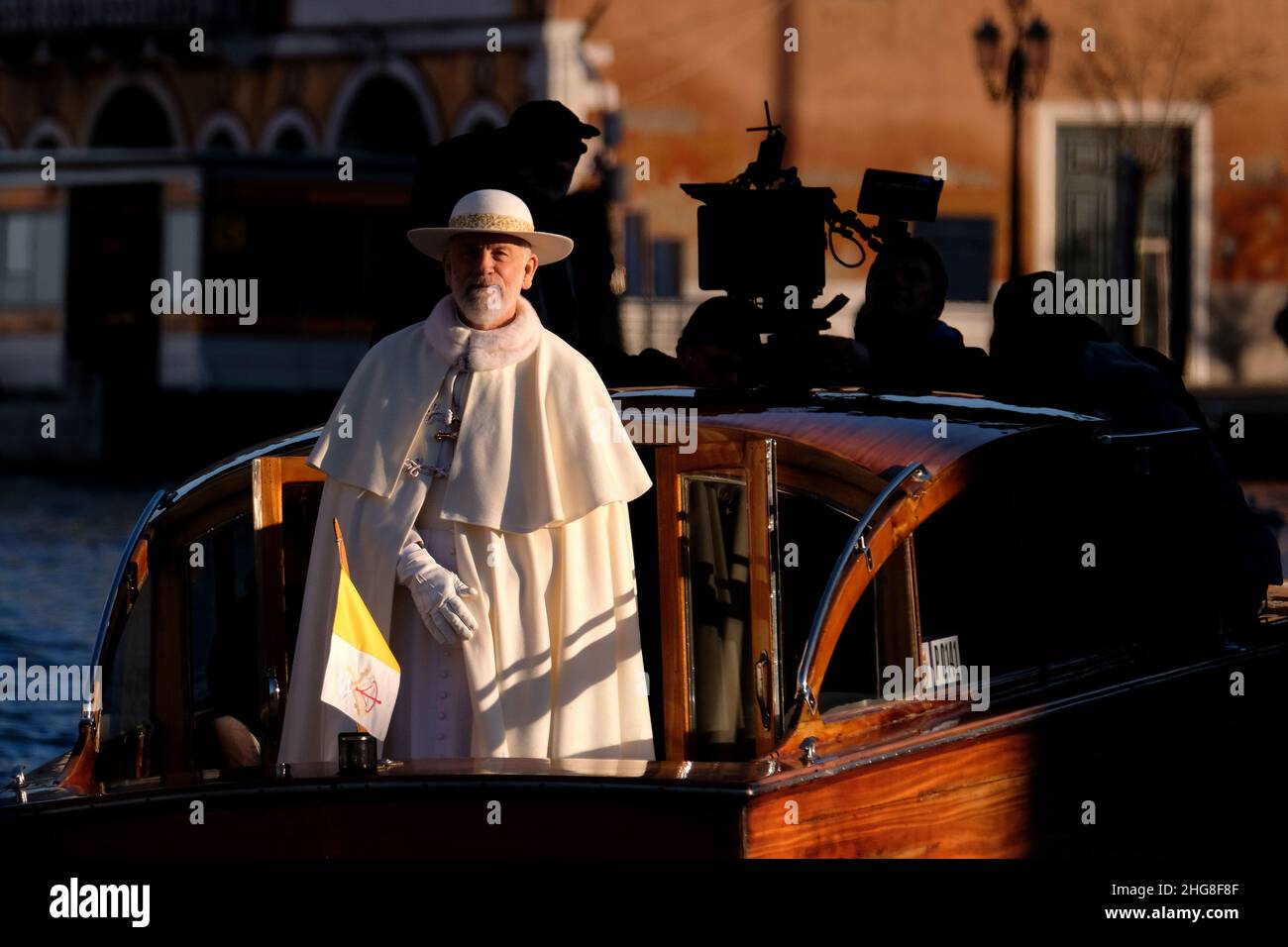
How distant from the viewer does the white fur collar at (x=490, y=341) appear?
6133mm

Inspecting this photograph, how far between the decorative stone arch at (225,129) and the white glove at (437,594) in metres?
29.3

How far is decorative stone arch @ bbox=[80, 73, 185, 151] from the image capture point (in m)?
35.6

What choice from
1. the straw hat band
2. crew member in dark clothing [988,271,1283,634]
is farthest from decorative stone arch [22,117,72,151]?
the straw hat band

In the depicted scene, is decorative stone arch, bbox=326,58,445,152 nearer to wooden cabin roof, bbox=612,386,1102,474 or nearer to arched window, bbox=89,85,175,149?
arched window, bbox=89,85,175,149

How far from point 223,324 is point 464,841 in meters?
21.2

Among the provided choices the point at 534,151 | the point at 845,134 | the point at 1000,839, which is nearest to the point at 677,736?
the point at 1000,839

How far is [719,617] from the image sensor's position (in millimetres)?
6379

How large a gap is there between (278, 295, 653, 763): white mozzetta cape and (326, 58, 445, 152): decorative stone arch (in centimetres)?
2571

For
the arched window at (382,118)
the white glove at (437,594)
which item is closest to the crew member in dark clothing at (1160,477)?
the white glove at (437,594)

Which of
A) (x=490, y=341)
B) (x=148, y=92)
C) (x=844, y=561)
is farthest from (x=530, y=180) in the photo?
(x=148, y=92)

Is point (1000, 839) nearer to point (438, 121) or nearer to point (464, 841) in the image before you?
point (464, 841)

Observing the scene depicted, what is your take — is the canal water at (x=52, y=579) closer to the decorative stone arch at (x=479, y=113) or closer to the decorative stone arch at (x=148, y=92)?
the decorative stone arch at (x=479, y=113)
